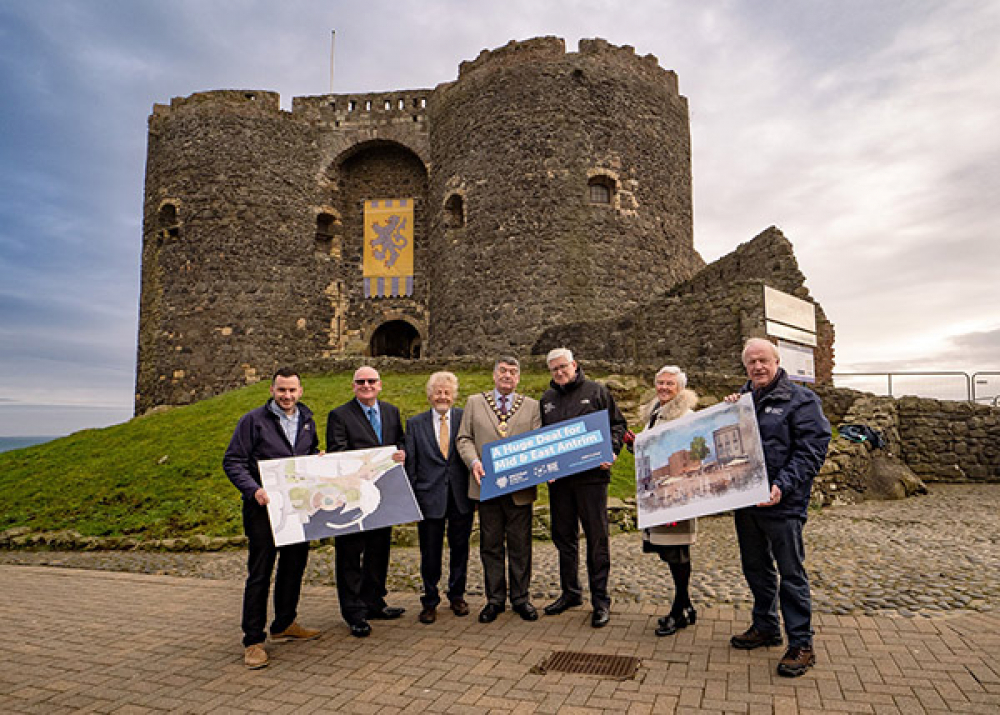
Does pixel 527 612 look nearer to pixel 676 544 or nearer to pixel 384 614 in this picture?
pixel 384 614

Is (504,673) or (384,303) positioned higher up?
(384,303)

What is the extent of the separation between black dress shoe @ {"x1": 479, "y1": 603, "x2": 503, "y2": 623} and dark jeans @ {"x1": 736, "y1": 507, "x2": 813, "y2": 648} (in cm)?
180

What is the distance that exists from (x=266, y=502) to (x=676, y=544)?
9.03 feet

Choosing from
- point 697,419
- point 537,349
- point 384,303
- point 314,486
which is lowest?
point 314,486

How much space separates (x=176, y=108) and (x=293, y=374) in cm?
2411

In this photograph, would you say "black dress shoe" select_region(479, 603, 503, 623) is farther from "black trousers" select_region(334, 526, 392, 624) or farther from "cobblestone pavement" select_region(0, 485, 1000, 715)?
"black trousers" select_region(334, 526, 392, 624)

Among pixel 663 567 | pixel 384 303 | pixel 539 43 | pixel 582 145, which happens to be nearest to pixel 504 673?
pixel 663 567

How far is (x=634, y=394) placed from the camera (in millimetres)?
12164

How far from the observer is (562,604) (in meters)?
5.03

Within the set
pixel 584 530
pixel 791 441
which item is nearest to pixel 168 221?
pixel 584 530

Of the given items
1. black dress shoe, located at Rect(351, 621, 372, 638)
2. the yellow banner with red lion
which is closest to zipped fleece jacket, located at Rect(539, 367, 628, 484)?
black dress shoe, located at Rect(351, 621, 372, 638)

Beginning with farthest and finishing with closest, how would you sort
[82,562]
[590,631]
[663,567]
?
[82,562] → [663,567] → [590,631]

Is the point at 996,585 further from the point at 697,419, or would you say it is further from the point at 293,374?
the point at 293,374

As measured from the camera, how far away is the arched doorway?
2586 centimetres
